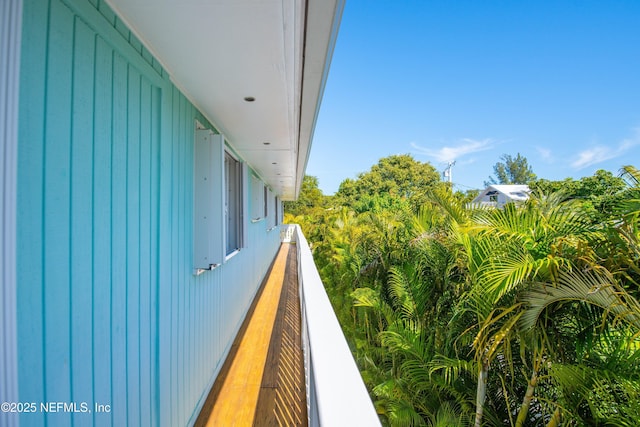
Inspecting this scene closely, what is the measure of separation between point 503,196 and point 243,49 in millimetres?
30606

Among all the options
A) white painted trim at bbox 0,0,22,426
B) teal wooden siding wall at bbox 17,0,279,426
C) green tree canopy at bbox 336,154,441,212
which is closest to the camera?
white painted trim at bbox 0,0,22,426

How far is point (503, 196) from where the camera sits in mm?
26484

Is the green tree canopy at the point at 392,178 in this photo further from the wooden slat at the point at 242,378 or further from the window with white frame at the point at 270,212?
the wooden slat at the point at 242,378

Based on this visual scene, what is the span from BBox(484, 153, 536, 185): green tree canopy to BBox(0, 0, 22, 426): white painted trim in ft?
180

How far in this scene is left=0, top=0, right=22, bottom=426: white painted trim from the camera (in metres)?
0.68

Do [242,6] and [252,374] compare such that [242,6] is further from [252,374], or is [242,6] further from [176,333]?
[252,374]

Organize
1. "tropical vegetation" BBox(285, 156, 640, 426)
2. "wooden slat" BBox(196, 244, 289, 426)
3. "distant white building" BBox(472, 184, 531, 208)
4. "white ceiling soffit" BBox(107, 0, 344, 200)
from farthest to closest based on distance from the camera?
"distant white building" BBox(472, 184, 531, 208)
"wooden slat" BBox(196, 244, 289, 426)
"tropical vegetation" BBox(285, 156, 640, 426)
"white ceiling soffit" BBox(107, 0, 344, 200)

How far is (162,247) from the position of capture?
163 centimetres

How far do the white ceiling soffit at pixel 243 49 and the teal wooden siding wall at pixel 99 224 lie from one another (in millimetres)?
126

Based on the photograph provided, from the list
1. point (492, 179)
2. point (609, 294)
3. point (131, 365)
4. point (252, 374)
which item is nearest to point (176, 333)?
point (131, 365)

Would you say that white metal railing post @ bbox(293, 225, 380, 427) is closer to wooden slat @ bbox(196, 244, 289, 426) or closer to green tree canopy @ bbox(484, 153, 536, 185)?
wooden slat @ bbox(196, 244, 289, 426)

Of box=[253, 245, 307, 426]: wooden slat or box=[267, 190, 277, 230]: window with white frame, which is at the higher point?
box=[267, 190, 277, 230]: window with white frame

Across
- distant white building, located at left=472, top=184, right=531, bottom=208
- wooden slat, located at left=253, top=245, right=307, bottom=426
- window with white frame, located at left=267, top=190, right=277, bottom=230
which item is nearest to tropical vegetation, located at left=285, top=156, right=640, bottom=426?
distant white building, located at left=472, top=184, right=531, bottom=208

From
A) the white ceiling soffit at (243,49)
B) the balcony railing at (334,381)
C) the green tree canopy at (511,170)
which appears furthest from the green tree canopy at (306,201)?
the green tree canopy at (511,170)
